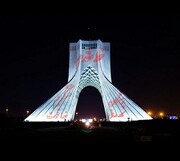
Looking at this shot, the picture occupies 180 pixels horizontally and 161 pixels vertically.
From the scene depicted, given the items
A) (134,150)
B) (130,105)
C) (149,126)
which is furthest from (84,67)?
(134,150)

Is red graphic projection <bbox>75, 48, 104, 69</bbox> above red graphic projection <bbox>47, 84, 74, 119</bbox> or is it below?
above

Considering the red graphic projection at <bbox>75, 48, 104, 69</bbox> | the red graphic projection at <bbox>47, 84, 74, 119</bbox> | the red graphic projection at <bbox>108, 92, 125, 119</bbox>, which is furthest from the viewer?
the red graphic projection at <bbox>75, 48, 104, 69</bbox>

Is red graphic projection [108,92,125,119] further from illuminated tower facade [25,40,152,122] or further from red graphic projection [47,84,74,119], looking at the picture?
red graphic projection [47,84,74,119]

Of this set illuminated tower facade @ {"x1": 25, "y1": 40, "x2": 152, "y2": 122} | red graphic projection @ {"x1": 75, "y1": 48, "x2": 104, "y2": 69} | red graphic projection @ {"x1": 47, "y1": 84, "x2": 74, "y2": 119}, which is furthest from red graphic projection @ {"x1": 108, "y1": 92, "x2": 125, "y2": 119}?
red graphic projection @ {"x1": 75, "y1": 48, "x2": 104, "y2": 69}

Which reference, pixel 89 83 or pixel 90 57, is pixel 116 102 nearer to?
pixel 90 57

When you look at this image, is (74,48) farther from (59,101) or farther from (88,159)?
(88,159)

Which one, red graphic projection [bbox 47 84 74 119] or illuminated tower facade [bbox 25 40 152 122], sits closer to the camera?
illuminated tower facade [bbox 25 40 152 122]

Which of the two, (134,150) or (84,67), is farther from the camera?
(84,67)

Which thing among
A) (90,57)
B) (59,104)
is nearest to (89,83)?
(90,57)

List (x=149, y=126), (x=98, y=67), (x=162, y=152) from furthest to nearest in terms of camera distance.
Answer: (x=98, y=67), (x=149, y=126), (x=162, y=152)

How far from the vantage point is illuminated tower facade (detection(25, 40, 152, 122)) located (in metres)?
25.8

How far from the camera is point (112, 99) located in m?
26.9

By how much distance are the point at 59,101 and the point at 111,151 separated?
21.4 meters

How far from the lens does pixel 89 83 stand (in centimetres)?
3531
